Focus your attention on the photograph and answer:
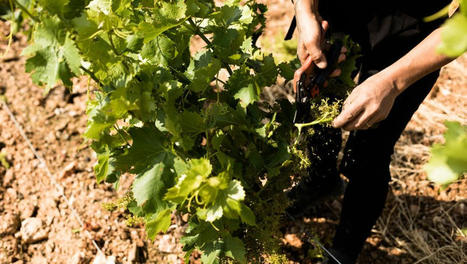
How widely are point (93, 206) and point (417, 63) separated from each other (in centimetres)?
183

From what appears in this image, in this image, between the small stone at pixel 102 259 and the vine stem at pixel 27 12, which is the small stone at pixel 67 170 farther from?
the vine stem at pixel 27 12

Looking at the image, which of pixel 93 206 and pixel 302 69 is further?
pixel 93 206

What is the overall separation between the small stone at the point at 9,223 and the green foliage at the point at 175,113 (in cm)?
108

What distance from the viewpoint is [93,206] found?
2.21m

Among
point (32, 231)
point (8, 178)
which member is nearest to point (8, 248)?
point (32, 231)

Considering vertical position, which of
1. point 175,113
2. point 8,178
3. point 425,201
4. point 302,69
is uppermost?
point 175,113

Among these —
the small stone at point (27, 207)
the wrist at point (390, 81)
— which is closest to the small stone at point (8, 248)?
the small stone at point (27, 207)

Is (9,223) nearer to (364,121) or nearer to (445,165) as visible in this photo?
(364,121)

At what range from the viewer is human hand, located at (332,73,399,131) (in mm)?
1204

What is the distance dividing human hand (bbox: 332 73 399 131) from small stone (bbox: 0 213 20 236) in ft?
5.92

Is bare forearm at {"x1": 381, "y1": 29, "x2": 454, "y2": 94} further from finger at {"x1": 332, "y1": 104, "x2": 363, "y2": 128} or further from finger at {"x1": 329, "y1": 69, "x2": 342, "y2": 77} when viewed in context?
finger at {"x1": 329, "y1": 69, "x2": 342, "y2": 77}

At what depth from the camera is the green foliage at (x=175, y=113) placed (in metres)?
0.91

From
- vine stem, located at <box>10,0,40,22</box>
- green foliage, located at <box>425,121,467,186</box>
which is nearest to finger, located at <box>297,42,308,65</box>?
vine stem, located at <box>10,0,40,22</box>

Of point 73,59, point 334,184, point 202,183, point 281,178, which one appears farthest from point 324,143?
point 73,59
